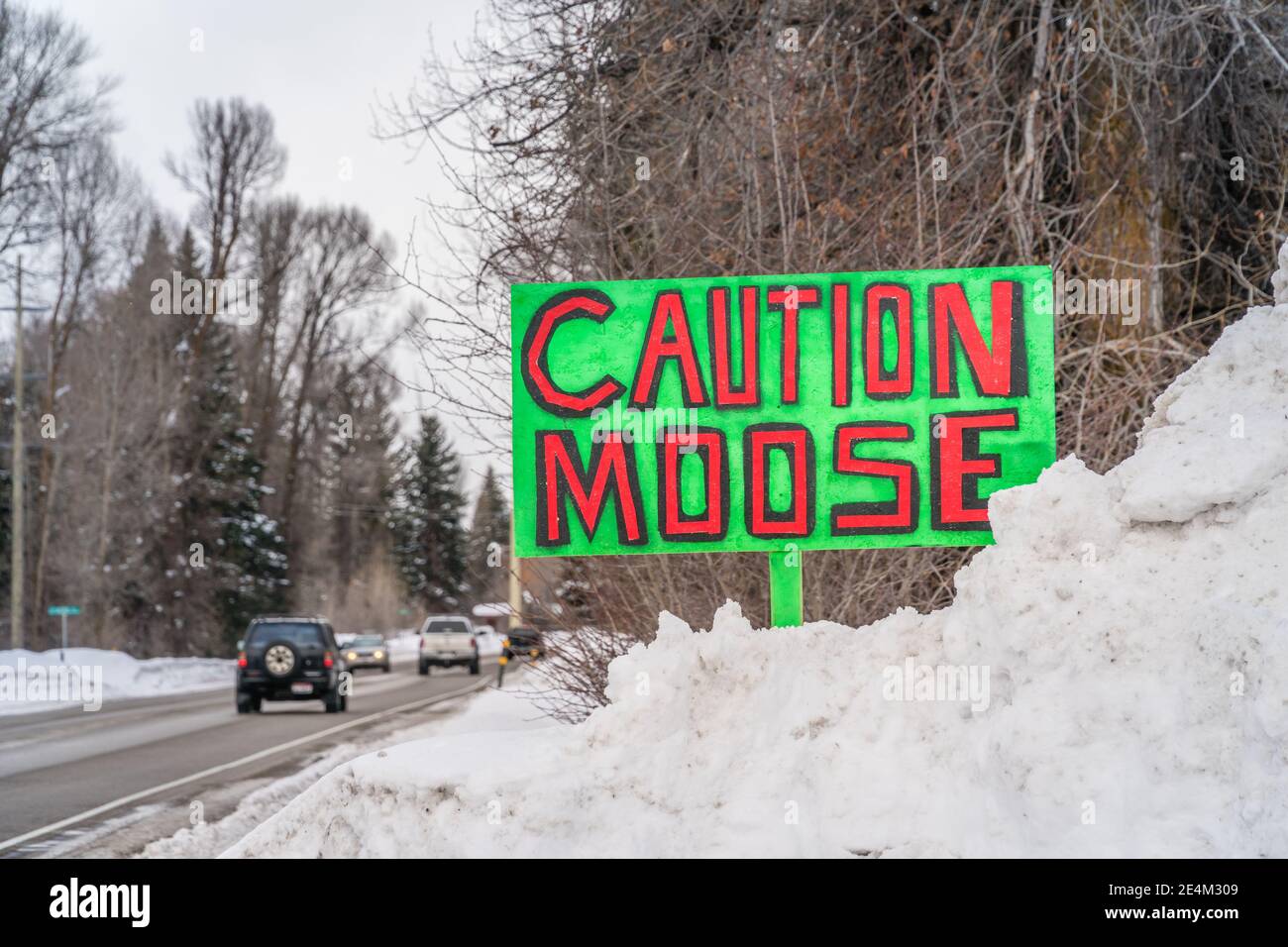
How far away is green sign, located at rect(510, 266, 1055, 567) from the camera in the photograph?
7.34 meters

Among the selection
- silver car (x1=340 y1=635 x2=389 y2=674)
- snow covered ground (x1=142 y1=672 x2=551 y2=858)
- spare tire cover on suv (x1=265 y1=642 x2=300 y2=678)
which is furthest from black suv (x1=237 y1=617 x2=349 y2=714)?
silver car (x1=340 y1=635 x2=389 y2=674)

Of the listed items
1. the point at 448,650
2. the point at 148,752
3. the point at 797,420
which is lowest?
the point at 448,650

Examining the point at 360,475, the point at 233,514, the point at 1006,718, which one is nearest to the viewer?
the point at 1006,718

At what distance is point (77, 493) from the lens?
38.9 meters

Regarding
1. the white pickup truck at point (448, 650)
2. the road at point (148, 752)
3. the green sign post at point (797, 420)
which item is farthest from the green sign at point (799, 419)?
the white pickup truck at point (448, 650)

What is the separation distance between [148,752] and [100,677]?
1454 centimetres

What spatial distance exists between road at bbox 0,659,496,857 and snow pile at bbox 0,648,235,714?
4.26 feet

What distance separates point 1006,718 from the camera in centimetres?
523

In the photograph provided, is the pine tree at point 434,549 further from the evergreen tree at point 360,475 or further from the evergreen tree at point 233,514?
the evergreen tree at point 233,514

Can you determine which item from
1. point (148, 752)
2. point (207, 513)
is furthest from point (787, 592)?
point (207, 513)

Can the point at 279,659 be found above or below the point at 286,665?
above

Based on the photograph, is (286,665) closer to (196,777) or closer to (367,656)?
(196,777)

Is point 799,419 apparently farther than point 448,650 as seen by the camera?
No

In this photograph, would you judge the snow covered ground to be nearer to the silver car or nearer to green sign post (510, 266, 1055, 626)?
green sign post (510, 266, 1055, 626)
